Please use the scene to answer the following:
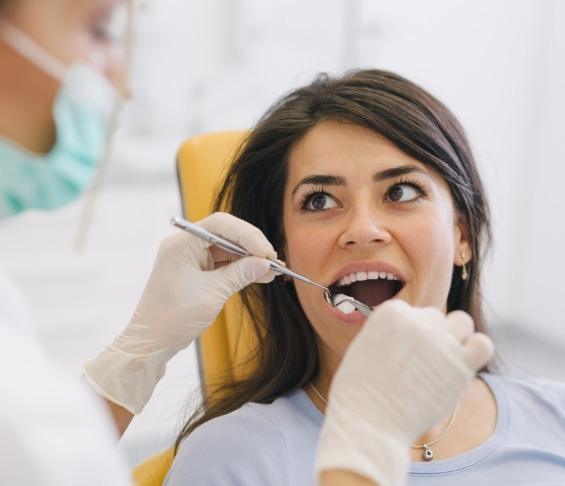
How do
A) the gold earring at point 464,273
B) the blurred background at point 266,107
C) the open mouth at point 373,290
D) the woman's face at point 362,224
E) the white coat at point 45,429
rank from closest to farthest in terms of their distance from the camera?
the white coat at point 45,429, the woman's face at point 362,224, the open mouth at point 373,290, the gold earring at point 464,273, the blurred background at point 266,107

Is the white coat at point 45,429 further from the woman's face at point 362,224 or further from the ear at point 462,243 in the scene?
the ear at point 462,243

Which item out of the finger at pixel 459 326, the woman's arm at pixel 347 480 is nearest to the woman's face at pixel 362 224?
the finger at pixel 459 326

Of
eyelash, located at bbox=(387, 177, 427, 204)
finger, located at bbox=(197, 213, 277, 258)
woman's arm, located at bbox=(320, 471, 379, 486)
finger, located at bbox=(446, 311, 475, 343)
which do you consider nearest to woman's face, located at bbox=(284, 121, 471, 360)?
eyelash, located at bbox=(387, 177, 427, 204)

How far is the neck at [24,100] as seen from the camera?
2.94 feet

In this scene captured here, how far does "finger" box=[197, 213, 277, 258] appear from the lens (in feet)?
4.15

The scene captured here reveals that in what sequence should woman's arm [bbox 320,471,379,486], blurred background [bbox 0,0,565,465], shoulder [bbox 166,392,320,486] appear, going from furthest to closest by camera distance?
blurred background [bbox 0,0,565,465], shoulder [bbox 166,392,320,486], woman's arm [bbox 320,471,379,486]

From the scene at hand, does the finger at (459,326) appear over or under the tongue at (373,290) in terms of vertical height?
over

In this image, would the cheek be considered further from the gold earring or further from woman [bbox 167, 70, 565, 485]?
the gold earring

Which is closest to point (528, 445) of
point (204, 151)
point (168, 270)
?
point (168, 270)

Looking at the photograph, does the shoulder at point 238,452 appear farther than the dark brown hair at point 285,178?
No

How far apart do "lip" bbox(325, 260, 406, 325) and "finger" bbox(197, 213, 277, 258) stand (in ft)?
0.42

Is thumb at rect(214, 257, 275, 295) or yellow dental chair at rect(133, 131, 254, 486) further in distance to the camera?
yellow dental chair at rect(133, 131, 254, 486)

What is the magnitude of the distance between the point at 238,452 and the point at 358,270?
1.16 feet

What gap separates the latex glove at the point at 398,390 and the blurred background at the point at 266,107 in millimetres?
1237
